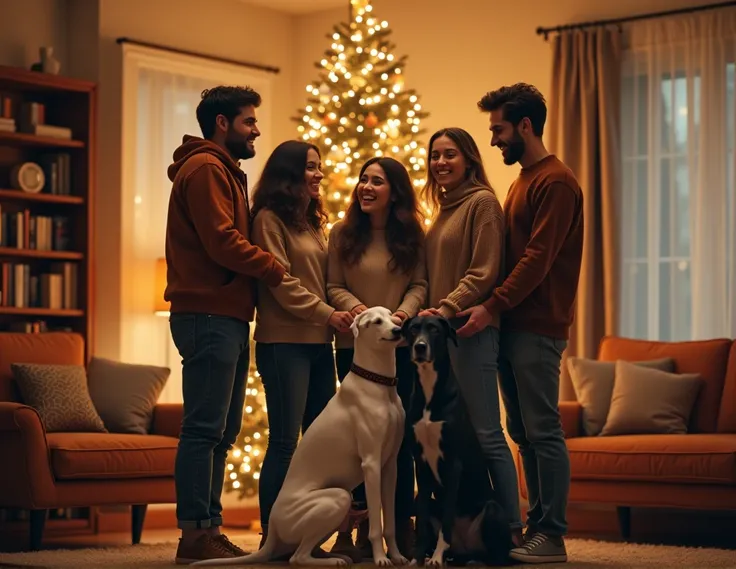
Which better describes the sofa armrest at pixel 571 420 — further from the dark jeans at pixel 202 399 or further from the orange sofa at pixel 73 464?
the dark jeans at pixel 202 399

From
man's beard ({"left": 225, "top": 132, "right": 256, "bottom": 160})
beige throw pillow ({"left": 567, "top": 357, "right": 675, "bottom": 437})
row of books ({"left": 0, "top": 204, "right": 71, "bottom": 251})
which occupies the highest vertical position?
man's beard ({"left": 225, "top": 132, "right": 256, "bottom": 160})

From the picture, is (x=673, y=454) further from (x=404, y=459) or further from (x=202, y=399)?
(x=202, y=399)

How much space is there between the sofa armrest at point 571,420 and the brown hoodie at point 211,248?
7.75ft

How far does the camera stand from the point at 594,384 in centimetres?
625

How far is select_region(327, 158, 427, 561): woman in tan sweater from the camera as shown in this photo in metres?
4.22

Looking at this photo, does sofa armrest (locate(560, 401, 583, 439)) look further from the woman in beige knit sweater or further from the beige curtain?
the woman in beige knit sweater

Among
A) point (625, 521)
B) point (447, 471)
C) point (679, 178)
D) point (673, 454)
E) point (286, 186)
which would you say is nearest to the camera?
point (447, 471)

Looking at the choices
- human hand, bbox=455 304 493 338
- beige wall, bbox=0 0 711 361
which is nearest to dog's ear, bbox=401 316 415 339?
human hand, bbox=455 304 493 338

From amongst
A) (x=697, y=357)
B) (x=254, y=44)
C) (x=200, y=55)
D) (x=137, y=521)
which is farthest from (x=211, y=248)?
(x=254, y=44)

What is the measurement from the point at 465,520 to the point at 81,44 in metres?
4.60

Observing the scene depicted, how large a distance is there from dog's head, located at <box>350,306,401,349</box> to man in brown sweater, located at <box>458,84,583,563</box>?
0.25 metres

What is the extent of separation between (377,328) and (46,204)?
12.3 feet

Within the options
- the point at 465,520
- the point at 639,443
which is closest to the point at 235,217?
the point at 465,520

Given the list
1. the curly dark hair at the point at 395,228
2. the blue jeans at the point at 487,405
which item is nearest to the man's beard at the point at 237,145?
the curly dark hair at the point at 395,228
